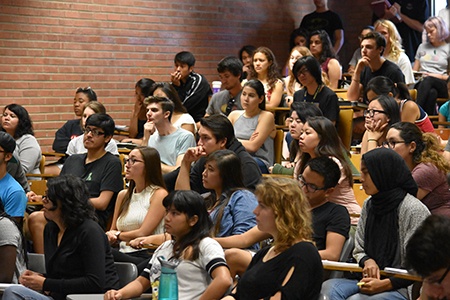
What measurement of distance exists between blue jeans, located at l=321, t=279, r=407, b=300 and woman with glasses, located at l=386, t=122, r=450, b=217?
709mm

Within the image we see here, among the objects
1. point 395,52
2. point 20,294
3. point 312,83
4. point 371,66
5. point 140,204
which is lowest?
point 20,294

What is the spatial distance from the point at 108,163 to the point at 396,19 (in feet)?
17.9

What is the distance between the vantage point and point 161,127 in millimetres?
6406

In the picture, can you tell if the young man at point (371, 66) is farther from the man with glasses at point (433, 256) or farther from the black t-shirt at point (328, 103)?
the man with glasses at point (433, 256)

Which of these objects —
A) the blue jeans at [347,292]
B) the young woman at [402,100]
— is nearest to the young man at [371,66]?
the young woman at [402,100]

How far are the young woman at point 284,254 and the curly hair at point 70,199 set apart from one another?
1.05 metres

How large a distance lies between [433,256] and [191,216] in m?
1.68

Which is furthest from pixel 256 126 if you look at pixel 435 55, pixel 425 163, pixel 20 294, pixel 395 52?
pixel 435 55

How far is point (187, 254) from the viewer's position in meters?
3.95

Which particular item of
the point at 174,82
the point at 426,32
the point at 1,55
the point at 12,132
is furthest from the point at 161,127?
the point at 426,32

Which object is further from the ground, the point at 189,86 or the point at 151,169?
the point at 189,86

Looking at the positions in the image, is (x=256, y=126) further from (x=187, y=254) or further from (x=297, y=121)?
(x=187, y=254)

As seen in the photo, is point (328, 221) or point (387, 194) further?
point (328, 221)

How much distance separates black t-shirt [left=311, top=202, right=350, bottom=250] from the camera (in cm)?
420
